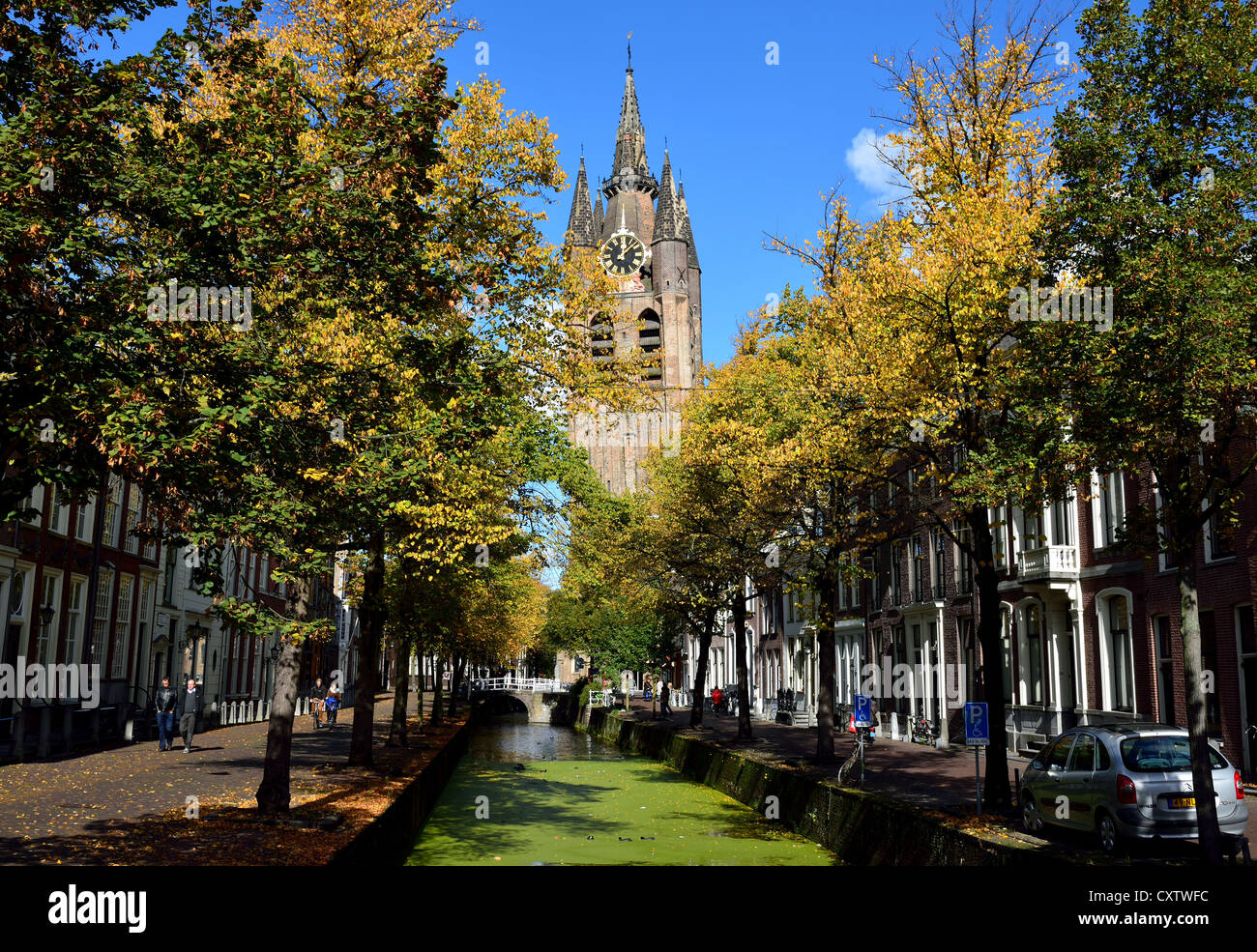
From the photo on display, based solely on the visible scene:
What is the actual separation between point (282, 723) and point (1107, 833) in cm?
1119

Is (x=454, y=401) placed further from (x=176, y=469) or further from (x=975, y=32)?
(x=975, y=32)

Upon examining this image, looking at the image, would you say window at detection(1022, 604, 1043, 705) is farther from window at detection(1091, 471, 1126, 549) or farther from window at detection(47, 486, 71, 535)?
window at detection(47, 486, 71, 535)

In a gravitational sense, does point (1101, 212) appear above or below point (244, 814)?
above

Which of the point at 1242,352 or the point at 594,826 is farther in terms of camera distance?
the point at 594,826

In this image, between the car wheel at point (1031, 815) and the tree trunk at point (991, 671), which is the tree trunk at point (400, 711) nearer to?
the tree trunk at point (991, 671)

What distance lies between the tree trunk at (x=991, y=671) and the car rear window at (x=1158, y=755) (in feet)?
8.82

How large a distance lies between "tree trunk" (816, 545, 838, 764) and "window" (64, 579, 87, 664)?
2007cm

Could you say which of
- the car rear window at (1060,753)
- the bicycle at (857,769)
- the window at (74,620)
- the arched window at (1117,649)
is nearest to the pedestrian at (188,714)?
the window at (74,620)

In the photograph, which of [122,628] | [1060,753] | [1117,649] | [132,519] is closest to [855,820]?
[1060,753]
